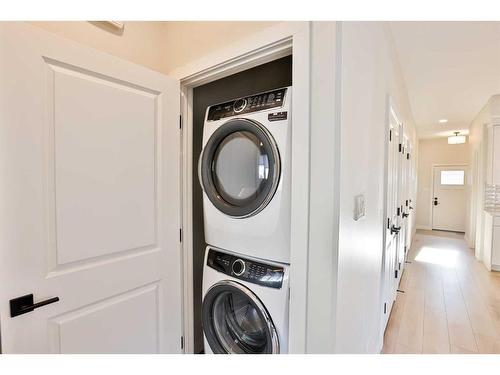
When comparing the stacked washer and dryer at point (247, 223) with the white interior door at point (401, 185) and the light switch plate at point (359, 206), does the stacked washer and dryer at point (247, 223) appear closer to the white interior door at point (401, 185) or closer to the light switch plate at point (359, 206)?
the light switch plate at point (359, 206)

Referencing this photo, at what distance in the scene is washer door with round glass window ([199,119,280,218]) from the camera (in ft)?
3.91

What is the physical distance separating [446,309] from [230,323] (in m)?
2.55

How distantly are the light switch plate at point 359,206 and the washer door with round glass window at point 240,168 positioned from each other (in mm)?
372

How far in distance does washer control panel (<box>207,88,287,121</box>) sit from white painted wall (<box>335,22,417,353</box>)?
0.33m

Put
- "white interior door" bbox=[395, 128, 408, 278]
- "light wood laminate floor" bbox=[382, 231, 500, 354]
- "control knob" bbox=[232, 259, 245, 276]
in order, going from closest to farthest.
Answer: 1. "control knob" bbox=[232, 259, 245, 276]
2. "light wood laminate floor" bbox=[382, 231, 500, 354]
3. "white interior door" bbox=[395, 128, 408, 278]

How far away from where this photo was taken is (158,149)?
140 centimetres

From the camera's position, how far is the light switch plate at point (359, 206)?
1.11 m

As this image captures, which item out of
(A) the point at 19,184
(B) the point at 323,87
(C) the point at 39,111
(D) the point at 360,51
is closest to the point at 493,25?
(D) the point at 360,51

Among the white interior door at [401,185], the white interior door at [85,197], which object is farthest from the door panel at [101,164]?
the white interior door at [401,185]

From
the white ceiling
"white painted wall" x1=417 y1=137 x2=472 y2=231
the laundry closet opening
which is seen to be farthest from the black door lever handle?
"white painted wall" x1=417 y1=137 x2=472 y2=231

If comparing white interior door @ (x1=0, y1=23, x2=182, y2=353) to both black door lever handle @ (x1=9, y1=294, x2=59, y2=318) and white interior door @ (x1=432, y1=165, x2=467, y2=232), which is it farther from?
white interior door @ (x1=432, y1=165, x2=467, y2=232)

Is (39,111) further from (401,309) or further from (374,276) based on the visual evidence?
(401,309)

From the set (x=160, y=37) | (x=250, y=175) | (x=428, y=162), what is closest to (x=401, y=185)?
(x=250, y=175)

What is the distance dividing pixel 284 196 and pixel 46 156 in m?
1.01
